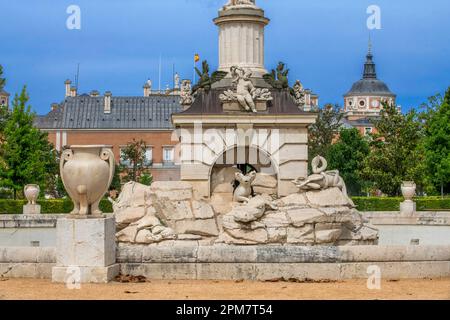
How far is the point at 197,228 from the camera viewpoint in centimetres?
1795

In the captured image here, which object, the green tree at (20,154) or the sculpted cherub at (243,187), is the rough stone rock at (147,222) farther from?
the green tree at (20,154)

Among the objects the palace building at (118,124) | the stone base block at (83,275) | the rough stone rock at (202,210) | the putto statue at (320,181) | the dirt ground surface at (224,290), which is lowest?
the dirt ground surface at (224,290)

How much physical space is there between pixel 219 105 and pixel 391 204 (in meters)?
17.3

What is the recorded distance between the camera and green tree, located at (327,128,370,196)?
59.1m

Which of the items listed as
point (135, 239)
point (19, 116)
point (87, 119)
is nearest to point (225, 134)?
point (135, 239)

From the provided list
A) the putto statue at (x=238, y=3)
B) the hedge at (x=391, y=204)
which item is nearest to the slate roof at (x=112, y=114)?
the hedge at (x=391, y=204)

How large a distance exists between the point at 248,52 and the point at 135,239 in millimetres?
6991

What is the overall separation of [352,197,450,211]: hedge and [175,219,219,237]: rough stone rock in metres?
20.2

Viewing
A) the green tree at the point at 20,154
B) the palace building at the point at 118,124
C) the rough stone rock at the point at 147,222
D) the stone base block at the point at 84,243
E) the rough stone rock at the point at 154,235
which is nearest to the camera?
the stone base block at the point at 84,243

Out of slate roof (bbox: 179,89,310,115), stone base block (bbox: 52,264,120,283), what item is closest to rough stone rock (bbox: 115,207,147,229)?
stone base block (bbox: 52,264,120,283)

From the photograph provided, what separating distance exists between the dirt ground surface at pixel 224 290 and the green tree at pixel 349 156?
4413 centimetres

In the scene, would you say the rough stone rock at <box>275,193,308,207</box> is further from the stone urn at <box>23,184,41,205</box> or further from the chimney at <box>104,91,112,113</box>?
the chimney at <box>104,91,112,113</box>

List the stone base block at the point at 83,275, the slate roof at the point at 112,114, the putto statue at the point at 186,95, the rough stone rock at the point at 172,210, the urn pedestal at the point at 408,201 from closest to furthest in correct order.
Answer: the stone base block at the point at 83,275 → the rough stone rock at the point at 172,210 → the putto statue at the point at 186,95 → the urn pedestal at the point at 408,201 → the slate roof at the point at 112,114

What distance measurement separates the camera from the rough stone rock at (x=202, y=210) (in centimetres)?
1811
